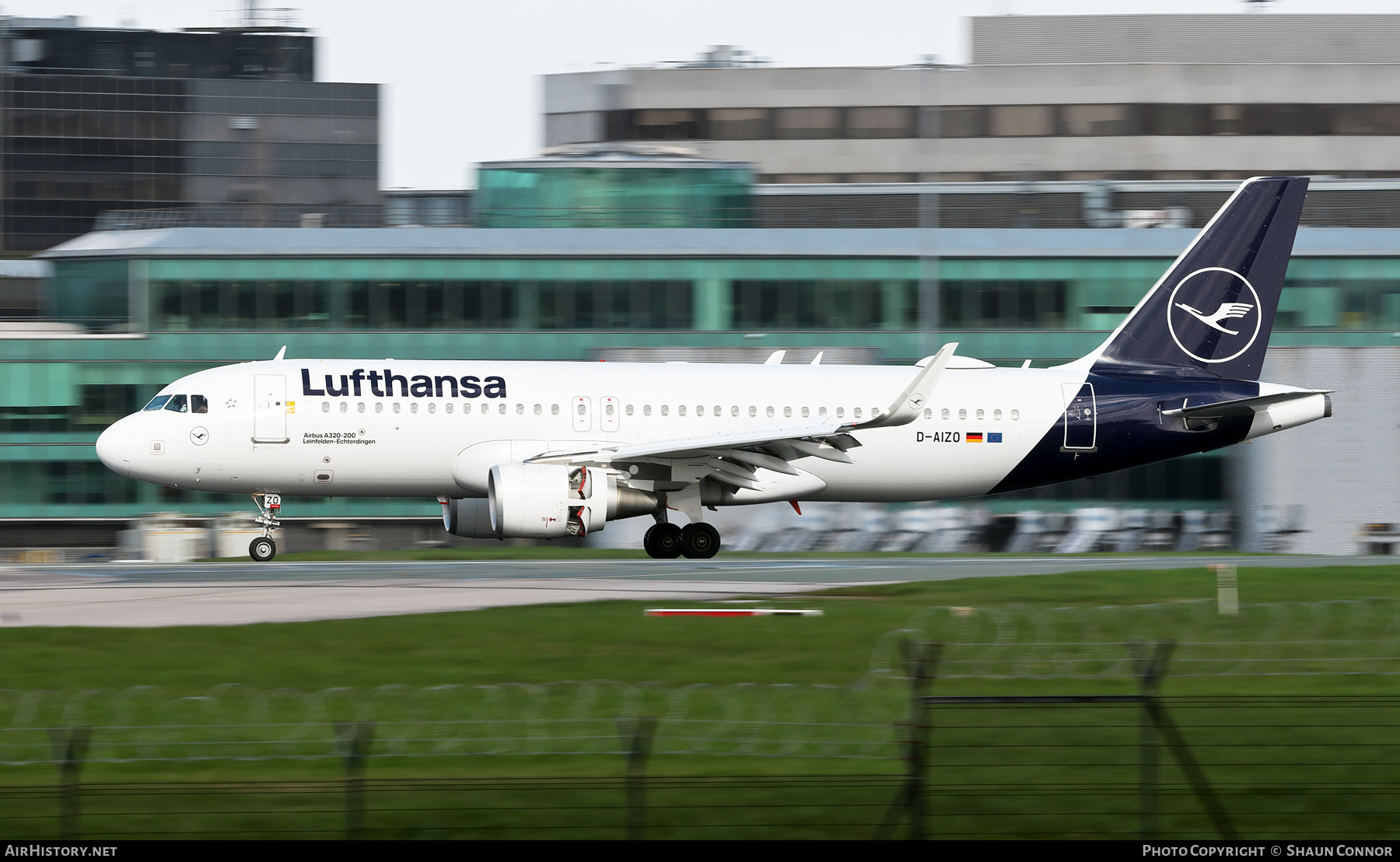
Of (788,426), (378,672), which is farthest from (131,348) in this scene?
(378,672)

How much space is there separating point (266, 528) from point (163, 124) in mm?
120221

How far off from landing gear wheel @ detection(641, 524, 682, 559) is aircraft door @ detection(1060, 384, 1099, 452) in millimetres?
8604

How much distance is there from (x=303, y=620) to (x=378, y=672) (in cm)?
351

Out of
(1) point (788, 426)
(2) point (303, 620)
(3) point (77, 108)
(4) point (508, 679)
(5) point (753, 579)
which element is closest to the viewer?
(4) point (508, 679)

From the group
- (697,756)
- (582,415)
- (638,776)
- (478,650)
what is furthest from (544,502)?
(638,776)

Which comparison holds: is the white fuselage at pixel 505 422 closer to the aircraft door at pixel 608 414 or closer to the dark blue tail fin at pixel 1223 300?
the aircraft door at pixel 608 414

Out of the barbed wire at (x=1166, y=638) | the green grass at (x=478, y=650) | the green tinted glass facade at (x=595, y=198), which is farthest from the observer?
the green tinted glass facade at (x=595, y=198)

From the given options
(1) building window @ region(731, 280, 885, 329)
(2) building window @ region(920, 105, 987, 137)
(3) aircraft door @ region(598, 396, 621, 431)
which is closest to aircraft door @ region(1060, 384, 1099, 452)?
(3) aircraft door @ region(598, 396, 621, 431)

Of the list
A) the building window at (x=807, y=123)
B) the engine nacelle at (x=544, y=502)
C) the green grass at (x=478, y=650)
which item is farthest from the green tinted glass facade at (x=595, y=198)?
the building window at (x=807, y=123)

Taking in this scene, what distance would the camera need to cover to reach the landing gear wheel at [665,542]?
1284 inches

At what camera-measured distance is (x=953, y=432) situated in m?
34.4

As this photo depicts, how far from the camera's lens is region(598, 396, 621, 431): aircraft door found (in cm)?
3241

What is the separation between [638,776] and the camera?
10.3 metres

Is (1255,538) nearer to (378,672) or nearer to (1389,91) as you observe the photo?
(378,672)
